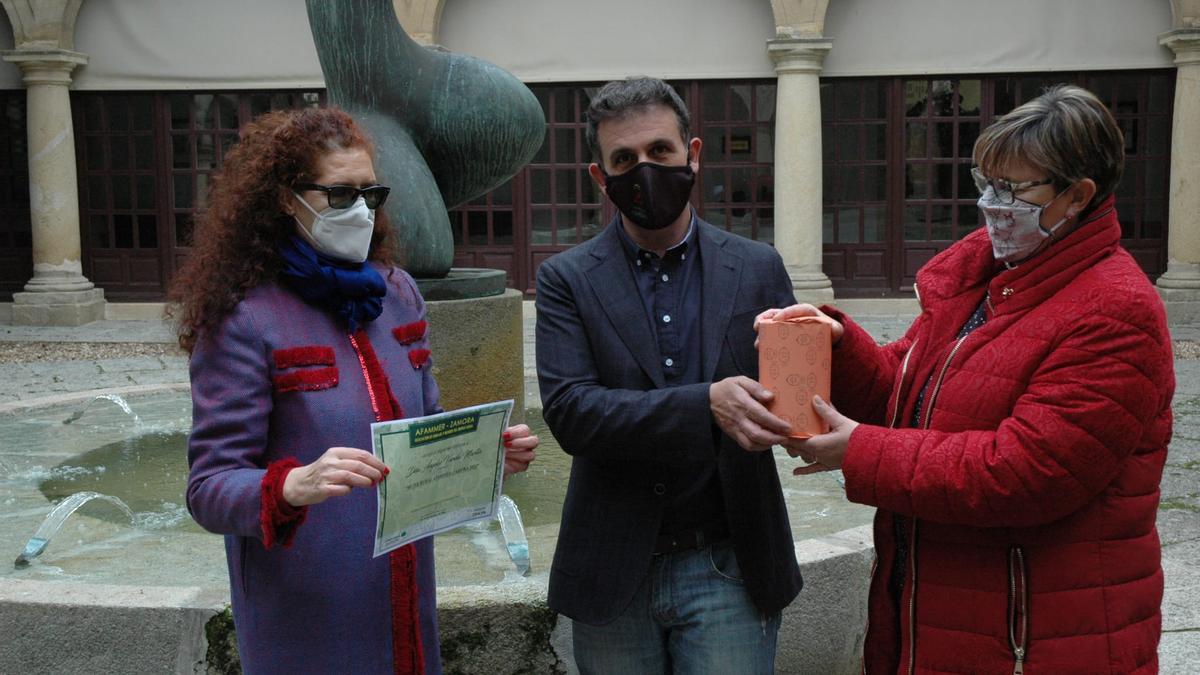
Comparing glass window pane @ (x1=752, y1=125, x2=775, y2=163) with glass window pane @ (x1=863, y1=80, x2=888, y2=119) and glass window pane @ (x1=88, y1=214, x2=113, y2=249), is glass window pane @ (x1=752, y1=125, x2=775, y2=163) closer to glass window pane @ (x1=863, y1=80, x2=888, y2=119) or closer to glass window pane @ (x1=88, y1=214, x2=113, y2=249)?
glass window pane @ (x1=863, y1=80, x2=888, y2=119)

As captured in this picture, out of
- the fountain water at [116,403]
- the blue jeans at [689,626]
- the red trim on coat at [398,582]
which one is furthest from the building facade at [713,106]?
the red trim on coat at [398,582]

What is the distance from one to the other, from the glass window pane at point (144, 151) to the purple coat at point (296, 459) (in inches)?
497

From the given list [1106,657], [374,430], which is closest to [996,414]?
[1106,657]

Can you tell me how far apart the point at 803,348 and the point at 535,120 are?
337cm

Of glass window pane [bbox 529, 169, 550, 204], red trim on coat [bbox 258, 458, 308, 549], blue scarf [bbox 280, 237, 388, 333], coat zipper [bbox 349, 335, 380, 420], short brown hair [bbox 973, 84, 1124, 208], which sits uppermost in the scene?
glass window pane [bbox 529, 169, 550, 204]

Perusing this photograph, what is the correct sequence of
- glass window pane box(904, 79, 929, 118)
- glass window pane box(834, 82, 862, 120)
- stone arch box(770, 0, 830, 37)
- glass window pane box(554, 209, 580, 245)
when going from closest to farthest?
1. stone arch box(770, 0, 830, 37)
2. glass window pane box(904, 79, 929, 118)
3. glass window pane box(834, 82, 862, 120)
4. glass window pane box(554, 209, 580, 245)

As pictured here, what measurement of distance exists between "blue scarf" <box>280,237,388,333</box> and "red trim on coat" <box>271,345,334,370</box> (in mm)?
77

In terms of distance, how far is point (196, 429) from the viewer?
2014mm

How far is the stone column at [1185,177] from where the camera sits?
12148mm

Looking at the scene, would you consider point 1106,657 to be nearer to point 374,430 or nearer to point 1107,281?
point 1107,281

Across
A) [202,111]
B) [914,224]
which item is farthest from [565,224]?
[202,111]

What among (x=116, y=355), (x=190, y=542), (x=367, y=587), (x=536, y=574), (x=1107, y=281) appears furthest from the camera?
(x=116, y=355)

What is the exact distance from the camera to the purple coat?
1.98 metres

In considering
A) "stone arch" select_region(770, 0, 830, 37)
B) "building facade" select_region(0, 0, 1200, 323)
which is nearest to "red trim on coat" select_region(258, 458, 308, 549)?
"building facade" select_region(0, 0, 1200, 323)
